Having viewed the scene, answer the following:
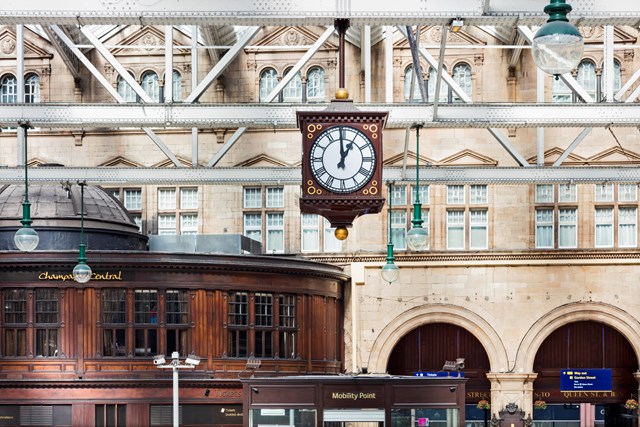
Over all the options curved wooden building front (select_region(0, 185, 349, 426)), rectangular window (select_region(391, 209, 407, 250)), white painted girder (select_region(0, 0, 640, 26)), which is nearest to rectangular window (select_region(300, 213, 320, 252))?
rectangular window (select_region(391, 209, 407, 250))

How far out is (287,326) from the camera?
1517 inches

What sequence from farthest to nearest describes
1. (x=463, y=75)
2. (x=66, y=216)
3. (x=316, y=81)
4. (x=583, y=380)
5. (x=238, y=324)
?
(x=316, y=81) → (x=463, y=75) → (x=583, y=380) → (x=66, y=216) → (x=238, y=324)

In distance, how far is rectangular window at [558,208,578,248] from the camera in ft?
137

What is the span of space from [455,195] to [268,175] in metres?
13.9

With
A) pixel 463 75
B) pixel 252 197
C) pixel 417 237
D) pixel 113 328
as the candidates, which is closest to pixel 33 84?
pixel 252 197

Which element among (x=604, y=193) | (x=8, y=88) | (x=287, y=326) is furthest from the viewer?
(x=8, y=88)

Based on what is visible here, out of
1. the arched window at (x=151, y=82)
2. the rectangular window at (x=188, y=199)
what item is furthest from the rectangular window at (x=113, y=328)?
the arched window at (x=151, y=82)

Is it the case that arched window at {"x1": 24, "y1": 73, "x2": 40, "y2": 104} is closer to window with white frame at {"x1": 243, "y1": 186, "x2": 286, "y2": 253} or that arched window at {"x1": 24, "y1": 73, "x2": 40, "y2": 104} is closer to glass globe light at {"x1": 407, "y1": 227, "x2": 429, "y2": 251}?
window with white frame at {"x1": 243, "y1": 186, "x2": 286, "y2": 253}

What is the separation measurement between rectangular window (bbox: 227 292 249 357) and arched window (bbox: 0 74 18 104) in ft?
33.6

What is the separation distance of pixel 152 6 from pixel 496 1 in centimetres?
401

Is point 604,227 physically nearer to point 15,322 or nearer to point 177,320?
point 177,320

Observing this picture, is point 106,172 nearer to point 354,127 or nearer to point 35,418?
point 35,418

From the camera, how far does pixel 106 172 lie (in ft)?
93.0

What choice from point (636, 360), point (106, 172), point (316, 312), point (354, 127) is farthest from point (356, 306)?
point (354, 127)
